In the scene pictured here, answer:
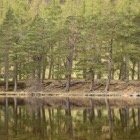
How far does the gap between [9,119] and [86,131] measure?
827 centimetres

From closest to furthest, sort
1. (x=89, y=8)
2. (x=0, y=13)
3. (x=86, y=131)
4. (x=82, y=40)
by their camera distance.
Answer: (x=86, y=131)
(x=82, y=40)
(x=89, y=8)
(x=0, y=13)

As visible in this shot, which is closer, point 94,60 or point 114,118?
point 114,118

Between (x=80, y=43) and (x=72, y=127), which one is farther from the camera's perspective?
(x=80, y=43)

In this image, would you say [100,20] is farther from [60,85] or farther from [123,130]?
[123,130]

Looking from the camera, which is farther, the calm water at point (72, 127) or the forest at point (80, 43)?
the forest at point (80, 43)

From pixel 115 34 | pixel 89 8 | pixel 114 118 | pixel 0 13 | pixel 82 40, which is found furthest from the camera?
pixel 0 13

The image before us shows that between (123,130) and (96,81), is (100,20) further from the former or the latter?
(123,130)

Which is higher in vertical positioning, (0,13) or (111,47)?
(0,13)

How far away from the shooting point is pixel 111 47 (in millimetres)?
54500

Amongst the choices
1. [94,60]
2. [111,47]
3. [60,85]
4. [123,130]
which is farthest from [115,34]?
[123,130]

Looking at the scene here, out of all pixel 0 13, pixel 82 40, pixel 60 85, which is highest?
pixel 0 13

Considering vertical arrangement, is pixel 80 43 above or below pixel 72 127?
above

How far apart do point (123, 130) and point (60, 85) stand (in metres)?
42.2

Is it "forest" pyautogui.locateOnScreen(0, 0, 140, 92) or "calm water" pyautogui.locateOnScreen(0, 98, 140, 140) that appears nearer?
"calm water" pyautogui.locateOnScreen(0, 98, 140, 140)
